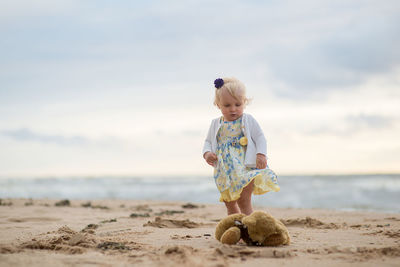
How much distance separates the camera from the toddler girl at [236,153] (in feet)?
12.6

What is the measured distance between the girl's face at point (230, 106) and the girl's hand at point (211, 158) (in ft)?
1.34

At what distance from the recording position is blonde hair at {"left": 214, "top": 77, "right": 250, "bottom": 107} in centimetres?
400

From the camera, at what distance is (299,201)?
489 inches

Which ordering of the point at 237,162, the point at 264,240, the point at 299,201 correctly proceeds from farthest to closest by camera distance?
the point at 299,201 → the point at 237,162 → the point at 264,240

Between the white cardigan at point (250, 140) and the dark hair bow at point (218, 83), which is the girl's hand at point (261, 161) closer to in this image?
the white cardigan at point (250, 140)

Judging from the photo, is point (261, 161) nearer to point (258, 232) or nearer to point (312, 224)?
point (258, 232)

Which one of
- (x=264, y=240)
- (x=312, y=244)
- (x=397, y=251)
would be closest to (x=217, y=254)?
(x=264, y=240)

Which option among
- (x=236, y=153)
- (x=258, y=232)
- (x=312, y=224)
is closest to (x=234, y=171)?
(x=236, y=153)

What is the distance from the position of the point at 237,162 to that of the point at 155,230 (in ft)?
3.98

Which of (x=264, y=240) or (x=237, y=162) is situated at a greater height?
(x=237, y=162)

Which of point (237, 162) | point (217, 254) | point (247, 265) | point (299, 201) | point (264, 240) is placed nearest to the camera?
point (247, 265)

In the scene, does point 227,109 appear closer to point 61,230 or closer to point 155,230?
point 155,230

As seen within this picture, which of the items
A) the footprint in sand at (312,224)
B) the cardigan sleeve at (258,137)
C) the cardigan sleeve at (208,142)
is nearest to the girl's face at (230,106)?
the cardigan sleeve at (258,137)

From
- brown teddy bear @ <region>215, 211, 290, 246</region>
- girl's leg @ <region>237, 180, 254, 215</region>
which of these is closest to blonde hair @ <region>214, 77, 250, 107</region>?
girl's leg @ <region>237, 180, 254, 215</region>
